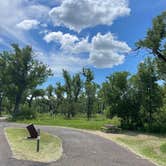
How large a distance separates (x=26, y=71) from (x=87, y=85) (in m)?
11.4

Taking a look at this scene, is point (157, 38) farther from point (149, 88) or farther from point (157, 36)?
point (149, 88)

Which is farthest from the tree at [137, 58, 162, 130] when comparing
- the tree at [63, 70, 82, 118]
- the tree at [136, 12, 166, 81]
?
the tree at [63, 70, 82, 118]

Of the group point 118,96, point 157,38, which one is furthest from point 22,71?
point 157,38

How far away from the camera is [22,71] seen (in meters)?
48.8

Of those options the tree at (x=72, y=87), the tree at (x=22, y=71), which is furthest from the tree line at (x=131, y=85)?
the tree at (x=72, y=87)

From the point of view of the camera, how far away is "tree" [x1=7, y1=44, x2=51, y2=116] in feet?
159

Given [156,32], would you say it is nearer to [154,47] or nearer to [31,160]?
[154,47]

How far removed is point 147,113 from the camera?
2825cm

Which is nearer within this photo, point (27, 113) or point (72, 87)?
point (27, 113)

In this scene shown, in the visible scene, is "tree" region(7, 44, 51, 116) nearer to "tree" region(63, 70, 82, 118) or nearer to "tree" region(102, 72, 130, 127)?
"tree" region(63, 70, 82, 118)

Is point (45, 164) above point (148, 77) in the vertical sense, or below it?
below

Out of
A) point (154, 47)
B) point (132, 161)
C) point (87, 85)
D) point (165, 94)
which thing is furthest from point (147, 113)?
point (87, 85)

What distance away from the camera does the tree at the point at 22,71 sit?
159 ft

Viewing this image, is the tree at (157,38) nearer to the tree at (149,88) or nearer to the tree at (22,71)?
the tree at (149,88)
